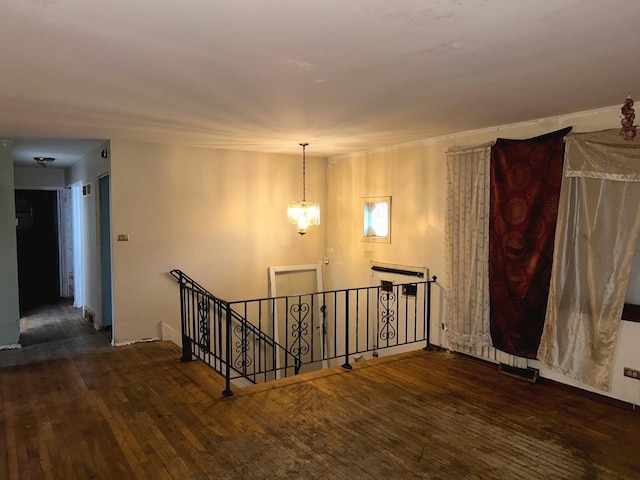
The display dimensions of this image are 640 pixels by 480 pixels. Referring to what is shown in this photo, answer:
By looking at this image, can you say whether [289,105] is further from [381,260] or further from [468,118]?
[381,260]

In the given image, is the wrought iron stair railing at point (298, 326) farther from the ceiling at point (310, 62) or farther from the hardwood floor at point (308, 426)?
the ceiling at point (310, 62)

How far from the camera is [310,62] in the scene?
2.57 meters

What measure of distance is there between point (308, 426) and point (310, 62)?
252 centimetres

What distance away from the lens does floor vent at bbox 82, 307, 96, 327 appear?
6.34 meters

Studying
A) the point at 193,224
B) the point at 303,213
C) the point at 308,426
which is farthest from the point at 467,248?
the point at 193,224

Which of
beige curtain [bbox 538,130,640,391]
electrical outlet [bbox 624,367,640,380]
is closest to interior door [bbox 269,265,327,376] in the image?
beige curtain [bbox 538,130,640,391]

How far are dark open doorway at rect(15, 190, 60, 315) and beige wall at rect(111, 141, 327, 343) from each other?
4409 millimetres

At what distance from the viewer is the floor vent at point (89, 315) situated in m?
6.34

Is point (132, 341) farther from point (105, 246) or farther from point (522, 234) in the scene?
point (522, 234)

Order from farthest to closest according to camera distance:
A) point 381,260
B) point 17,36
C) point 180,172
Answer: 1. point 381,260
2. point 180,172
3. point 17,36

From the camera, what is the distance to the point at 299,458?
2.87 m

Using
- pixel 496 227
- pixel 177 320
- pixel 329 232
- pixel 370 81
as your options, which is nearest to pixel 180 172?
pixel 177 320

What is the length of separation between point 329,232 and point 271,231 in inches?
39.1

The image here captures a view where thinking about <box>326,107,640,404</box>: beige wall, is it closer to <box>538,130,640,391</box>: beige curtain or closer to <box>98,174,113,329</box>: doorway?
<box>538,130,640,391</box>: beige curtain
